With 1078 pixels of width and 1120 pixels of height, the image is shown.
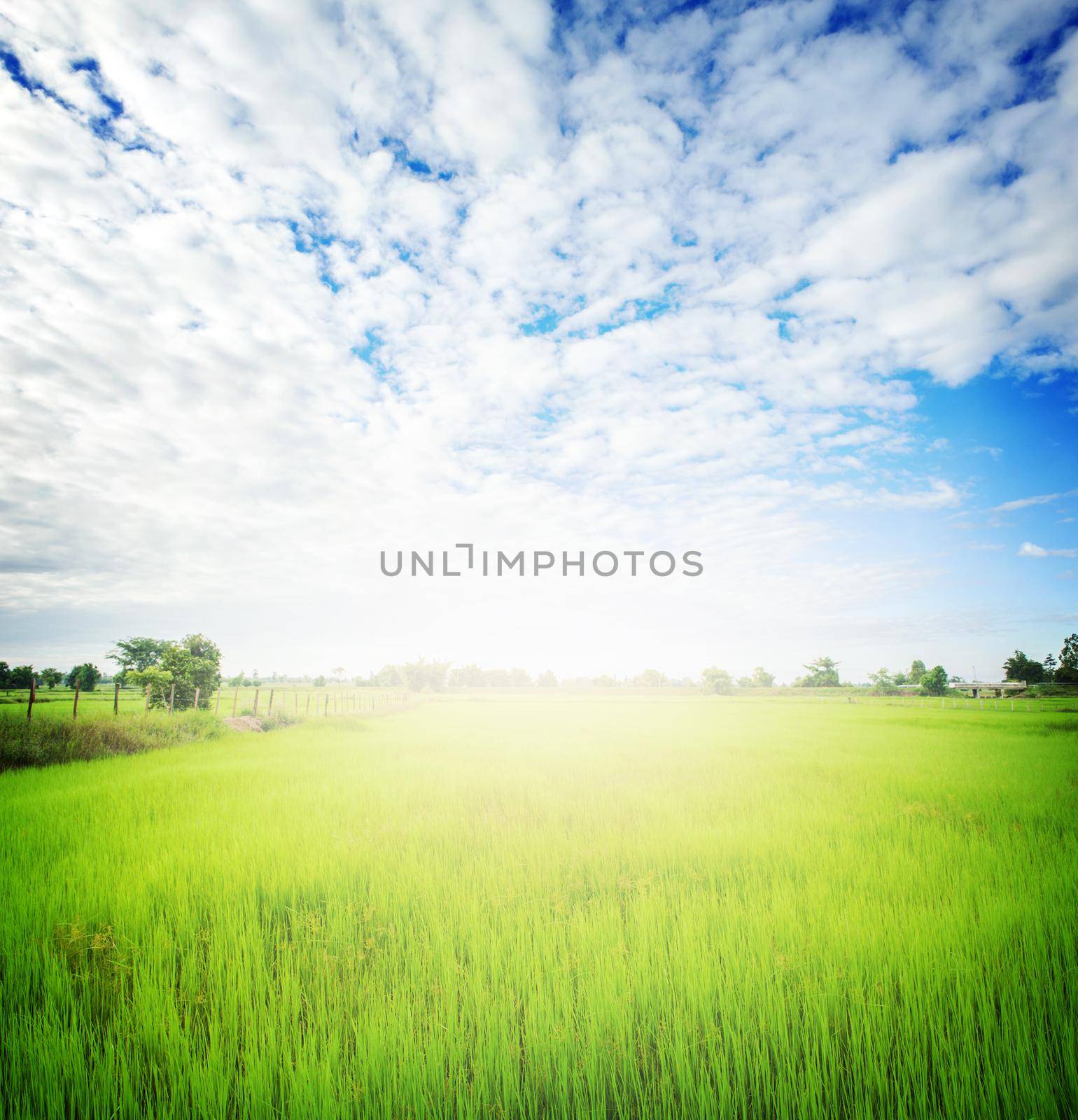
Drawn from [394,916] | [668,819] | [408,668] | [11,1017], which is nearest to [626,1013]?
[394,916]

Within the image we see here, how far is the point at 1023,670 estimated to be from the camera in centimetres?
7125

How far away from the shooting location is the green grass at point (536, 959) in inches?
86.0

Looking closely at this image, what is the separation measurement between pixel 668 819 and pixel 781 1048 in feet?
14.2

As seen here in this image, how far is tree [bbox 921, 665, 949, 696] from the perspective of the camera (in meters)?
69.3

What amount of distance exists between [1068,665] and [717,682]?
48287mm

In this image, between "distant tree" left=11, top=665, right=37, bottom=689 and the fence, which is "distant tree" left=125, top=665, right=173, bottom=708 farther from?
"distant tree" left=11, top=665, right=37, bottom=689

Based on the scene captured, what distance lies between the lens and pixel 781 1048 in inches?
93.7

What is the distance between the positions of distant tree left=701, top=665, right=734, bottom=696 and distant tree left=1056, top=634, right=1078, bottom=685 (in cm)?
4239

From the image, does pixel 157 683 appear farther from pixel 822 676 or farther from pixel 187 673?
pixel 822 676

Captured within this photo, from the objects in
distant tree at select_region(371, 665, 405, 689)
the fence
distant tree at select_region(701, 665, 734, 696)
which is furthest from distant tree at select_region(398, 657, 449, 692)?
distant tree at select_region(701, 665, 734, 696)

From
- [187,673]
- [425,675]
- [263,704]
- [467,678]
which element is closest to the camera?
[187,673]

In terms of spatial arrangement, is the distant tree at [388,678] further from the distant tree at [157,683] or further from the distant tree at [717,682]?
the distant tree at [157,683]

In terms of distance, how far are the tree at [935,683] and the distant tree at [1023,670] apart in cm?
1048

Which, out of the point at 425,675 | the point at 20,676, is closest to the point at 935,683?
the point at 425,675
